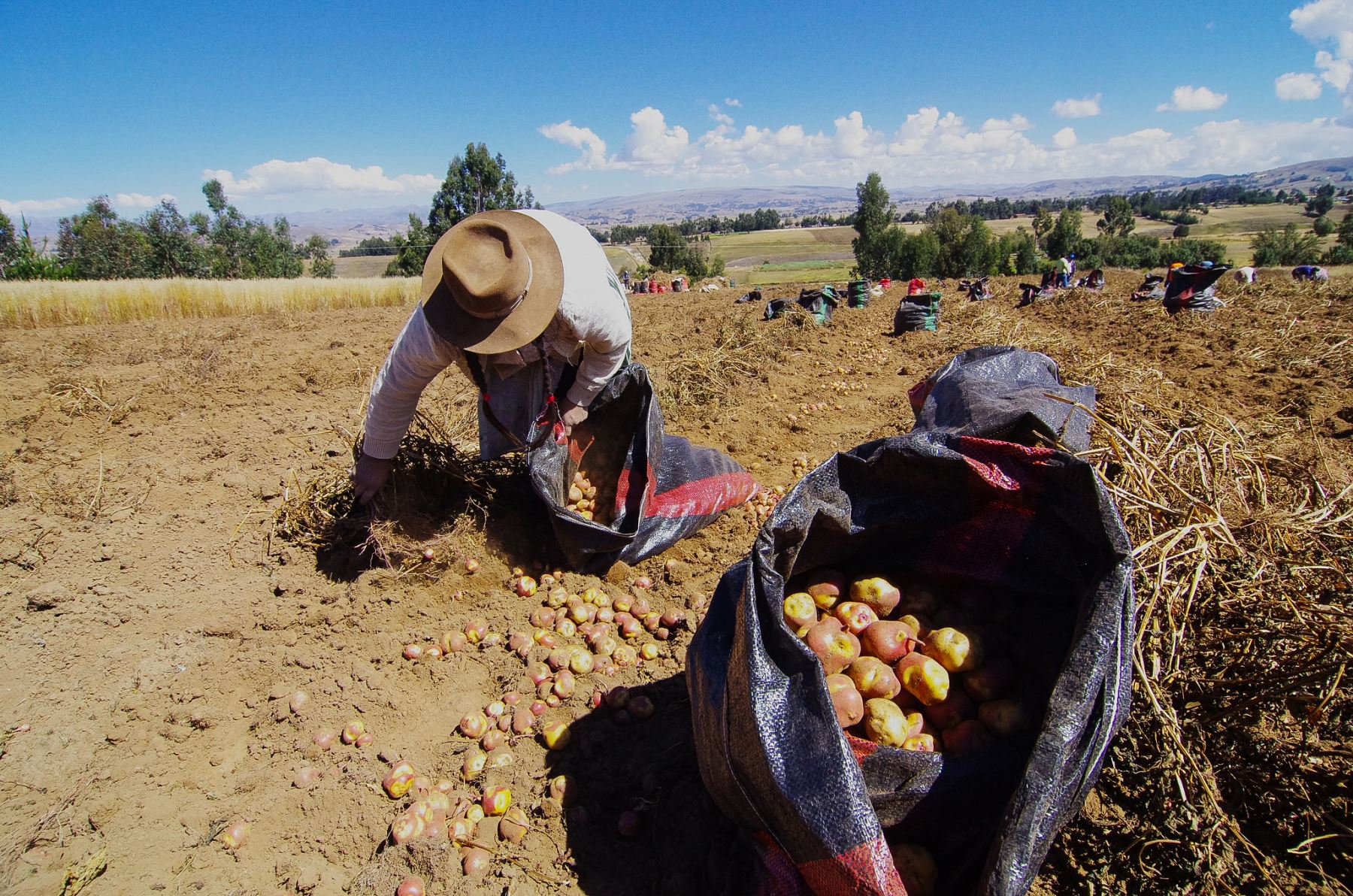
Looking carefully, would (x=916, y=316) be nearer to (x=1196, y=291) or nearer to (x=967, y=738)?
(x=1196, y=291)

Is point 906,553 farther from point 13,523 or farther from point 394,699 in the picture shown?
point 13,523

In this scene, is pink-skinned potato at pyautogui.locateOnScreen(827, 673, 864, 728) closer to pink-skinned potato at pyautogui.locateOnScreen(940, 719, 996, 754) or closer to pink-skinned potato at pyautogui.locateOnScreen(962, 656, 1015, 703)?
pink-skinned potato at pyautogui.locateOnScreen(940, 719, 996, 754)

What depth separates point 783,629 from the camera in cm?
144

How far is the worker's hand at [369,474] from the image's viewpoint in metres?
2.86

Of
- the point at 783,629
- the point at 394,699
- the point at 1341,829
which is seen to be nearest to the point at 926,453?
the point at 783,629

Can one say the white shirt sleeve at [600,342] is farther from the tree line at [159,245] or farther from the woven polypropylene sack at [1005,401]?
the tree line at [159,245]

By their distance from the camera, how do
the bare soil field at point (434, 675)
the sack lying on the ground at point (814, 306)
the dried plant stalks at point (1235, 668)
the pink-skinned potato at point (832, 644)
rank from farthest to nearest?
the sack lying on the ground at point (814, 306) < the pink-skinned potato at point (832, 644) < the bare soil field at point (434, 675) < the dried plant stalks at point (1235, 668)

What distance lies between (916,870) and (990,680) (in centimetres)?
54

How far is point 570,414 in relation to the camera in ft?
9.89

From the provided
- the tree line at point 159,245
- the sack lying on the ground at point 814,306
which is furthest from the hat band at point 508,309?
the tree line at point 159,245

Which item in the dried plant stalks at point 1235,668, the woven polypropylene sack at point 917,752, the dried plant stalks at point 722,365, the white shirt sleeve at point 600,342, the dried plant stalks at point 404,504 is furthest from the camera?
the dried plant stalks at point 722,365

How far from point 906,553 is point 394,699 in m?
1.97

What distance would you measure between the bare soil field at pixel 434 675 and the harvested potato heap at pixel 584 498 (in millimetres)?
291

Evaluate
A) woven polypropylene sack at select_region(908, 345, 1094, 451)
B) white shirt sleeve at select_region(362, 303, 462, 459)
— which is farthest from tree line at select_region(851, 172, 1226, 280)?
white shirt sleeve at select_region(362, 303, 462, 459)
